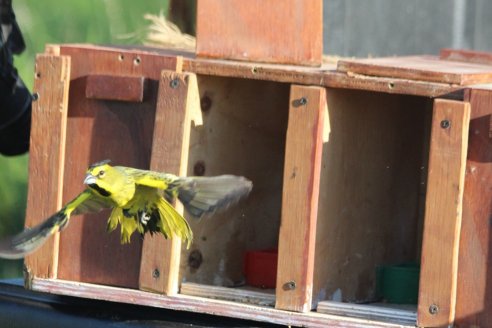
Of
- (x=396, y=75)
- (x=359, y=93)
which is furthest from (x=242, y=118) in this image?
(x=396, y=75)

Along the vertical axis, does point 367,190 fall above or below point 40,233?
above

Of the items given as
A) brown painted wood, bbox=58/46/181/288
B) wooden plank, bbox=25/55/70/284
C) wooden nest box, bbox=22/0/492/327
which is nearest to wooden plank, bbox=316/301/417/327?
wooden nest box, bbox=22/0/492/327

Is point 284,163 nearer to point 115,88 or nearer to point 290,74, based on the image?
point 290,74

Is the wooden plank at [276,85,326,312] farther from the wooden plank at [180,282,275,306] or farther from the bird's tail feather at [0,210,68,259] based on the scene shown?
the bird's tail feather at [0,210,68,259]

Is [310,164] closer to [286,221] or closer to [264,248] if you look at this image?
[286,221]

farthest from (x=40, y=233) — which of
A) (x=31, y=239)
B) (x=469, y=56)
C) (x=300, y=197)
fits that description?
(x=469, y=56)

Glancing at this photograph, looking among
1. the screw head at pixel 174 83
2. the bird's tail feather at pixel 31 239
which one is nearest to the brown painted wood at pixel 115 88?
the screw head at pixel 174 83
